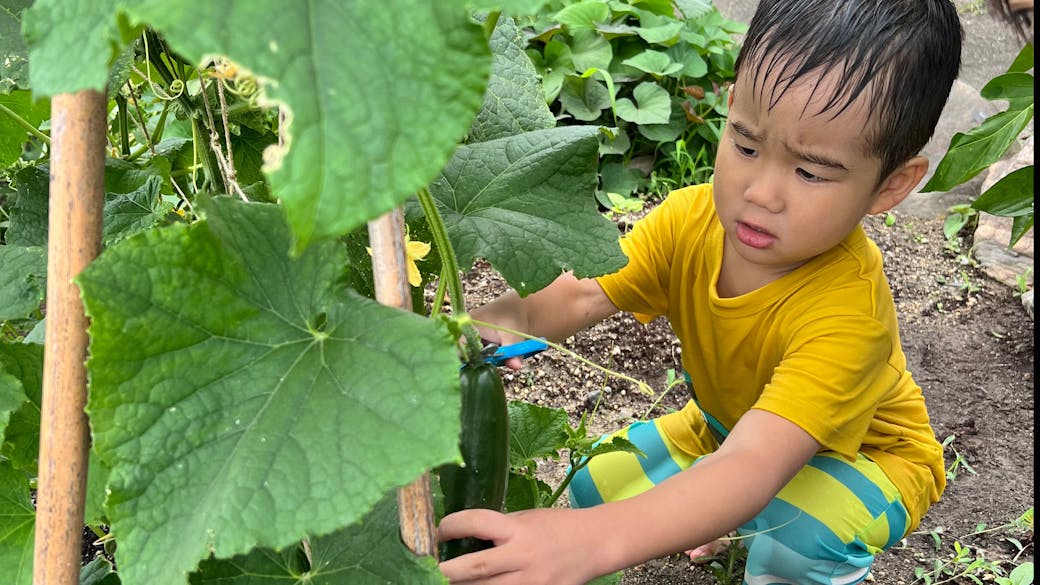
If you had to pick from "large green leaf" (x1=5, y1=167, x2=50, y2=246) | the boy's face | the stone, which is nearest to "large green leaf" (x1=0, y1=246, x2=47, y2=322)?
"large green leaf" (x1=5, y1=167, x2=50, y2=246)

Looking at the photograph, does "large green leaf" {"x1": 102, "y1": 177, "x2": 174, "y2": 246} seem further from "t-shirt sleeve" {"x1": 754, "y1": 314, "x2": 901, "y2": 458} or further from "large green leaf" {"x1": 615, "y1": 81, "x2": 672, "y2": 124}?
"large green leaf" {"x1": 615, "y1": 81, "x2": 672, "y2": 124}

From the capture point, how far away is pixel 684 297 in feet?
6.16

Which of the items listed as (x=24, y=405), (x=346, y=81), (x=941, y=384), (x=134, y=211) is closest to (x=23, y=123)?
(x=134, y=211)

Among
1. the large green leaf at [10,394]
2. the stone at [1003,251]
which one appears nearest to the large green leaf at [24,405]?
the large green leaf at [10,394]

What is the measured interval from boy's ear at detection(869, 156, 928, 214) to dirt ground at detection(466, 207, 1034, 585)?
811 millimetres

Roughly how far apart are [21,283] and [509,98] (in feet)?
2.11

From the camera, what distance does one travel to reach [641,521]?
1.25m

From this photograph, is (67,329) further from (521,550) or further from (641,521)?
(641,521)

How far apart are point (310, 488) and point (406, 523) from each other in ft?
0.52

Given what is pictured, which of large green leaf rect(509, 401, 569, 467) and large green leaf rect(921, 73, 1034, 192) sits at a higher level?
large green leaf rect(921, 73, 1034, 192)

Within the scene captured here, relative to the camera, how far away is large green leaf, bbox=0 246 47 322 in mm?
1145

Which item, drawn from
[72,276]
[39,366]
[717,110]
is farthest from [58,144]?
[717,110]

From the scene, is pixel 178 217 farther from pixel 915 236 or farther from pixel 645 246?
pixel 915 236

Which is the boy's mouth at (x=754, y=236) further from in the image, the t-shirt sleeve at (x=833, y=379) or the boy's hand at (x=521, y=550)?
the boy's hand at (x=521, y=550)
